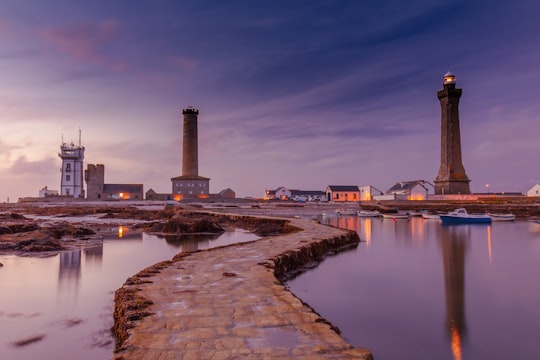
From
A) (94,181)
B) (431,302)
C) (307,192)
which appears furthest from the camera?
(307,192)

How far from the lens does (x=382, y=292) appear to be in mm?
10180

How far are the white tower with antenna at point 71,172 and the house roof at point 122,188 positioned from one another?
5.20m

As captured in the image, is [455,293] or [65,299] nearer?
[65,299]

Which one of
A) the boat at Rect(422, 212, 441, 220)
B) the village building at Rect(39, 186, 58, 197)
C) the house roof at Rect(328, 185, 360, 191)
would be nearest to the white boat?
the boat at Rect(422, 212, 441, 220)

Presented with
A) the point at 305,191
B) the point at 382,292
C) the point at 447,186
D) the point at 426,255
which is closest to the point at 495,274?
the point at 426,255

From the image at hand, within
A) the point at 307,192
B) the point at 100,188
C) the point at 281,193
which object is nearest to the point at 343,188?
the point at 307,192

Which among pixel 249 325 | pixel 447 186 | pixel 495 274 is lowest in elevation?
pixel 495 274

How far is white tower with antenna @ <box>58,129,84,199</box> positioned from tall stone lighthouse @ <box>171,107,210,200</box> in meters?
24.0

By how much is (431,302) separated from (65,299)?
8.12m

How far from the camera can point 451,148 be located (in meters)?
61.6

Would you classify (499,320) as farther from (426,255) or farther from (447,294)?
(426,255)

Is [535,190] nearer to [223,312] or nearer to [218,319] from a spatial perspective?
[223,312]

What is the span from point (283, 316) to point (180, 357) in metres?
1.88

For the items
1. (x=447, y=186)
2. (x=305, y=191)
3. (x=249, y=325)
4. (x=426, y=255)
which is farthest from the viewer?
(x=305, y=191)
